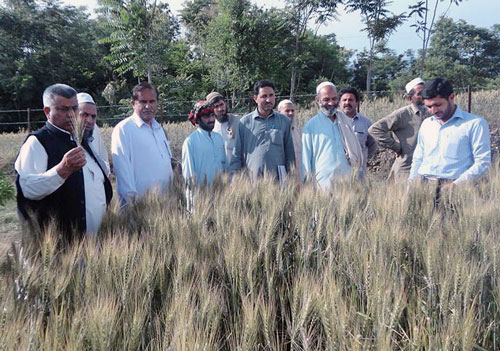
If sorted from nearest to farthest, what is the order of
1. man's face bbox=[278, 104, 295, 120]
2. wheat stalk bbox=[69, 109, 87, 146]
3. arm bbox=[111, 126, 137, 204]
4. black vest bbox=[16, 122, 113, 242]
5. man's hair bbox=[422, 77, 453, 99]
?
wheat stalk bbox=[69, 109, 87, 146] < black vest bbox=[16, 122, 113, 242] < man's hair bbox=[422, 77, 453, 99] < arm bbox=[111, 126, 137, 204] < man's face bbox=[278, 104, 295, 120]

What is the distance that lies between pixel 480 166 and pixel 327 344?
2.36 meters

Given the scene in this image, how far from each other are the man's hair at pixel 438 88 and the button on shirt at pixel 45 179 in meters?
2.44

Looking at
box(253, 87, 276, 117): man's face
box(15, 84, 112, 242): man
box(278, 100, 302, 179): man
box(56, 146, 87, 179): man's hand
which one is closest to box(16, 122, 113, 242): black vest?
box(15, 84, 112, 242): man

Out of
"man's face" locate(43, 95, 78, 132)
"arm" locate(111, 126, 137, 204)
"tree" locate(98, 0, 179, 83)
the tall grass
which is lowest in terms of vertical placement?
the tall grass

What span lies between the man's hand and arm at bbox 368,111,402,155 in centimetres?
338

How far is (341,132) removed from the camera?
376cm

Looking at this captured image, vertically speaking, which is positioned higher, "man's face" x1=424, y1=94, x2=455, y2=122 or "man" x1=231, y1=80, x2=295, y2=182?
"man's face" x1=424, y1=94, x2=455, y2=122

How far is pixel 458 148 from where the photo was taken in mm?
2994

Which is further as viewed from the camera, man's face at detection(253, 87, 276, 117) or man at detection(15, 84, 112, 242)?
man's face at detection(253, 87, 276, 117)

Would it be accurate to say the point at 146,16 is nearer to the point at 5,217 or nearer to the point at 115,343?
the point at 5,217

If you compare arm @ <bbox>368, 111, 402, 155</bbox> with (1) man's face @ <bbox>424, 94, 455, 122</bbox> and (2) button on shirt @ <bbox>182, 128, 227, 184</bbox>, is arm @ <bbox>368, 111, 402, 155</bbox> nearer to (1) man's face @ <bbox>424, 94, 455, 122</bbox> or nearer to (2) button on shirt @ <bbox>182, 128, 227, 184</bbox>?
(1) man's face @ <bbox>424, 94, 455, 122</bbox>

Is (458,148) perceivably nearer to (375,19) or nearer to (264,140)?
(264,140)

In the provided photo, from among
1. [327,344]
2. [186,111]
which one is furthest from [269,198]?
[186,111]

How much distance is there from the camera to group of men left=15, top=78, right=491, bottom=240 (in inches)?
88.5
